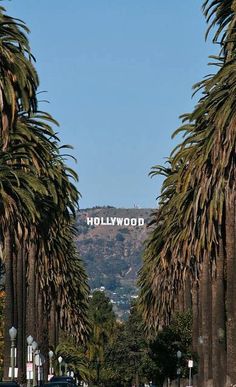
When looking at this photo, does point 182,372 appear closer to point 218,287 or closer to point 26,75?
point 218,287

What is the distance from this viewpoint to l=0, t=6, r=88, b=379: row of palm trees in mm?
53031

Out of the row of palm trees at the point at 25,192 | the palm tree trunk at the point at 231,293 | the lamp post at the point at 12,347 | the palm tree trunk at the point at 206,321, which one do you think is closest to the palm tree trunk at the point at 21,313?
the row of palm trees at the point at 25,192

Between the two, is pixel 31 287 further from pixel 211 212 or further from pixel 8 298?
Result: pixel 211 212

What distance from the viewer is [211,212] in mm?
56156

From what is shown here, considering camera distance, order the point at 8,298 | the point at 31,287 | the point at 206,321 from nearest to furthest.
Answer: the point at 8,298 → the point at 206,321 → the point at 31,287

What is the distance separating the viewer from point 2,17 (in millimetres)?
52281

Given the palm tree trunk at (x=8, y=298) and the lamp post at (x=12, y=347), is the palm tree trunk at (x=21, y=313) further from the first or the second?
the lamp post at (x=12, y=347)

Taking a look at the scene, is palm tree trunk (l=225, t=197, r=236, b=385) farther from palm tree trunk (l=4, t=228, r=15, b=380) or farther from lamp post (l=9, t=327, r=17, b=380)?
palm tree trunk (l=4, t=228, r=15, b=380)

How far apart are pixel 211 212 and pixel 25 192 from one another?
877 centimetres

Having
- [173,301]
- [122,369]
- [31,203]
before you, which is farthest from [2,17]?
[122,369]

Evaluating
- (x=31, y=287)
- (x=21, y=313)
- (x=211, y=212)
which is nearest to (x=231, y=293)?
(x=211, y=212)

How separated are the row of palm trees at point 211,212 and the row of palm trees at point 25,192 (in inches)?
268

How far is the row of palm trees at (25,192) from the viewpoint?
174 feet

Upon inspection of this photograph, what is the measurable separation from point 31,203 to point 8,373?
9205mm
